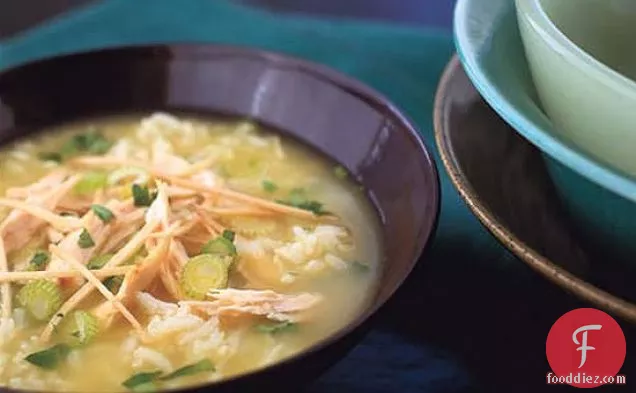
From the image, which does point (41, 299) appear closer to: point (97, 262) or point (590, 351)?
point (97, 262)

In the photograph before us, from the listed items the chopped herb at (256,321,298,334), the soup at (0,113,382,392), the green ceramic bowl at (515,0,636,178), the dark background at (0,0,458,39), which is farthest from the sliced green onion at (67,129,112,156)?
the dark background at (0,0,458,39)

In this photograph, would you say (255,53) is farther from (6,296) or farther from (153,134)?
(6,296)

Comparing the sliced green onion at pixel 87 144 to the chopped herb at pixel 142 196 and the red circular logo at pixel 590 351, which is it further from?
the red circular logo at pixel 590 351

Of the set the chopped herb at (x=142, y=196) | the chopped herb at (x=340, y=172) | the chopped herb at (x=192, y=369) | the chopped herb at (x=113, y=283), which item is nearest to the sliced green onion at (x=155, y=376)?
the chopped herb at (x=192, y=369)

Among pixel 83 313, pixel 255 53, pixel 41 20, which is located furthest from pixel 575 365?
pixel 41 20

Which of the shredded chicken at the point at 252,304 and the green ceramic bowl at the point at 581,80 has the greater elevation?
the green ceramic bowl at the point at 581,80
